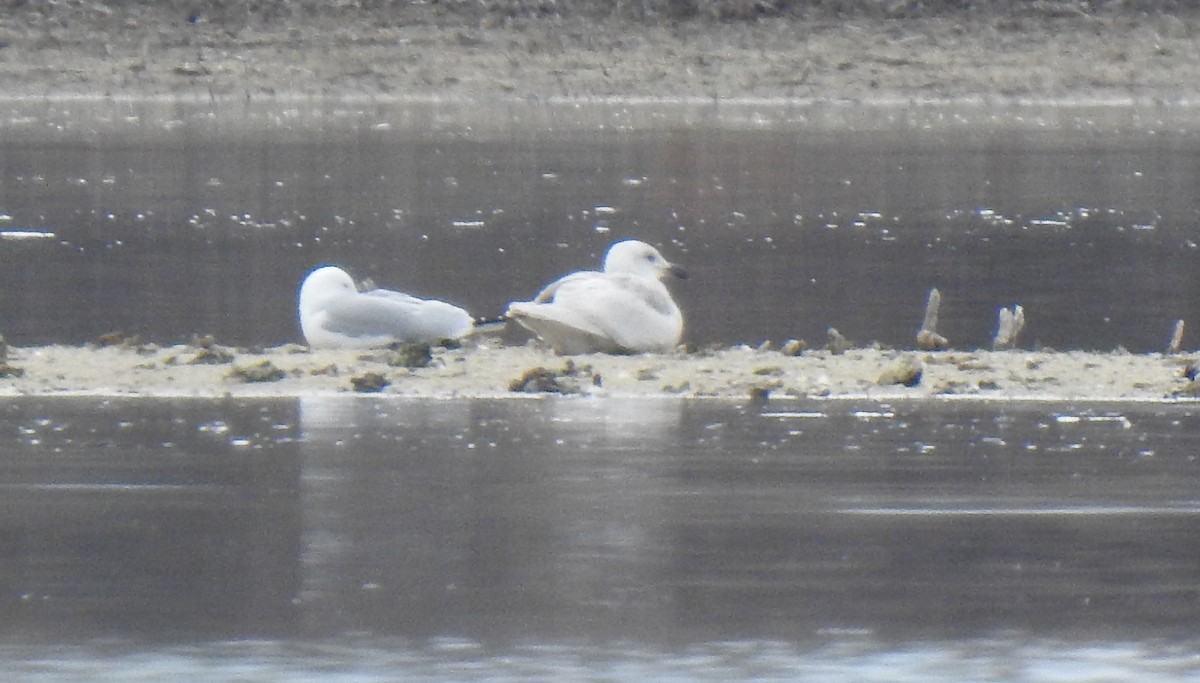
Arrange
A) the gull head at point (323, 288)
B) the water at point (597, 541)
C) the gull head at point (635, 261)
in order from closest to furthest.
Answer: the water at point (597, 541), the gull head at point (323, 288), the gull head at point (635, 261)

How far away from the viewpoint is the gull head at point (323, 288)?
1217cm

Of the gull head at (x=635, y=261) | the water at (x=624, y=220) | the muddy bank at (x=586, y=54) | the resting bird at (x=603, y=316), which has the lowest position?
the resting bird at (x=603, y=316)

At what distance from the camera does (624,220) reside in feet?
84.4

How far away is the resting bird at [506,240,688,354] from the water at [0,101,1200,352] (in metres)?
1.44

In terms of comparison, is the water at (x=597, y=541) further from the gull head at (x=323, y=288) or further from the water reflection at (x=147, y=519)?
the gull head at (x=323, y=288)

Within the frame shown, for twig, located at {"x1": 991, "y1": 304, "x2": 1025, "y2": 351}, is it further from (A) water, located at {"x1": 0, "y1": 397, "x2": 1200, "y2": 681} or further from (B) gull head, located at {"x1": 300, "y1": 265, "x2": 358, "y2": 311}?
(B) gull head, located at {"x1": 300, "y1": 265, "x2": 358, "y2": 311}

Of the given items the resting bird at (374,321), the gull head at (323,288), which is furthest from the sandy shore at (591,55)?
the resting bird at (374,321)

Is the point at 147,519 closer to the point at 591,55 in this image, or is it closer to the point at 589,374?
the point at 589,374

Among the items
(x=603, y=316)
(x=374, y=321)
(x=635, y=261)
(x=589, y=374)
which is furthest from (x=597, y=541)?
(x=635, y=261)

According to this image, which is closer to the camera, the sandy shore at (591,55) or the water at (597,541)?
the water at (597,541)

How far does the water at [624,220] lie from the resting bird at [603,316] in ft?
4.73

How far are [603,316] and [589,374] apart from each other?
34.1 inches

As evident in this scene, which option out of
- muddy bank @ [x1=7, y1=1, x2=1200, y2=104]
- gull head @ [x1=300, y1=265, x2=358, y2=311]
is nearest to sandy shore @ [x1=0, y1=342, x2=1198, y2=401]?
gull head @ [x1=300, y1=265, x2=358, y2=311]

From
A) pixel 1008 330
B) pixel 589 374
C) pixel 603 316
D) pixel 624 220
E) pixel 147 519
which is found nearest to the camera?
pixel 147 519
